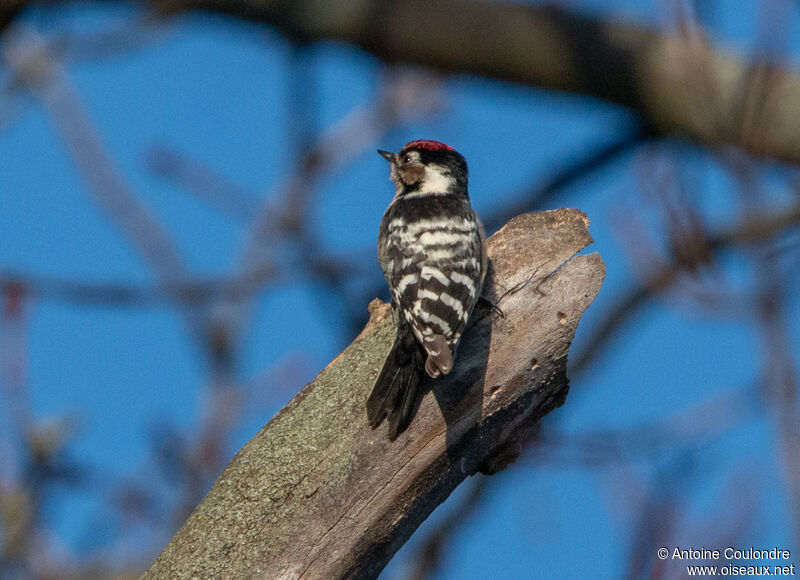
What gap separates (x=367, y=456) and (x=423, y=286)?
0.67 metres

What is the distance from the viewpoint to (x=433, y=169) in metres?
4.43

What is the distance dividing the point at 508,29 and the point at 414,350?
2.52 m

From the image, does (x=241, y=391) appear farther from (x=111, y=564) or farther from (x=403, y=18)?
(x=403, y=18)

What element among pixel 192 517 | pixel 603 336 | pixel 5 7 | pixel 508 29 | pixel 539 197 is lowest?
pixel 603 336

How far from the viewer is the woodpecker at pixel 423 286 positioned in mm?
2920

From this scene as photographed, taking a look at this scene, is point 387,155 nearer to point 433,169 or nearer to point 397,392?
point 433,169

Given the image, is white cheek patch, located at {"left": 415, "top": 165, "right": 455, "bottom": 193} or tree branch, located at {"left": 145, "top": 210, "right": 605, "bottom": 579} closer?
tree branch, located at {"left": 145, "top": 210, "right": 605, "bottom": 579}

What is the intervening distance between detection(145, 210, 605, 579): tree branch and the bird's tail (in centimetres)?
4

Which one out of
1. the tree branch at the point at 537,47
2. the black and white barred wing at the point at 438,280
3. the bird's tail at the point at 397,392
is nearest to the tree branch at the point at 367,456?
the bird's tail at the point at 397,392

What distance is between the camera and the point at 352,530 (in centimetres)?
287

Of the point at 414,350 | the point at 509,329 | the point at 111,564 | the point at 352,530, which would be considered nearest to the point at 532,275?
the point at 509,329

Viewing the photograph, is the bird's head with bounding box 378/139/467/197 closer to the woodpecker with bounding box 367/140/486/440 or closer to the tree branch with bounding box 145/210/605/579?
the woodpecker with bounding box 367/140/486/440

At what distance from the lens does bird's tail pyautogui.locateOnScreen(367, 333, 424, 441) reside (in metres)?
2.92

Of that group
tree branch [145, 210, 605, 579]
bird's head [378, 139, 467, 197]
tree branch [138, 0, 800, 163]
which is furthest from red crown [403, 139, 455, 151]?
tree branch [145, 210, 605, 579]
